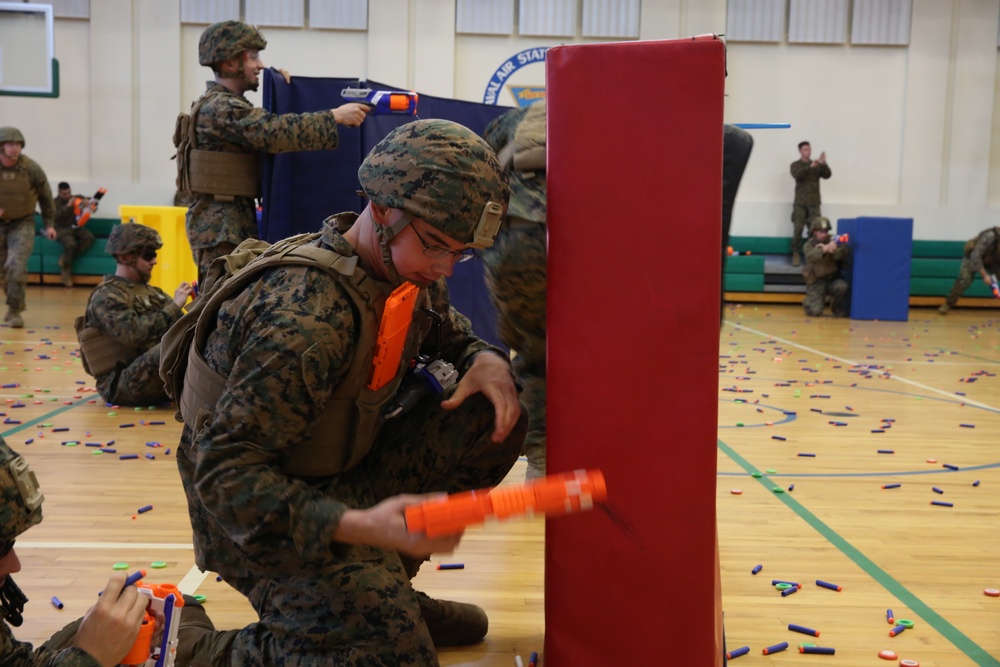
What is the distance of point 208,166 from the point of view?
4.43 meters

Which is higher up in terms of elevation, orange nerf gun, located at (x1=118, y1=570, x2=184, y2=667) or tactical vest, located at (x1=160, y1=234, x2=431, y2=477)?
tactical vest, located at (x1=160, y1=234, x2=431, y2=477)

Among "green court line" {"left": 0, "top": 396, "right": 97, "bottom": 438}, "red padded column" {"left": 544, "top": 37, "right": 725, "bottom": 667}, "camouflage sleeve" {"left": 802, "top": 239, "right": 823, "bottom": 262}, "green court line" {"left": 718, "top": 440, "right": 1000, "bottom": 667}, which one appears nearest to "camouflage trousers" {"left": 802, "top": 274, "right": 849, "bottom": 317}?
"camouflage sleeve" {"left": 802, "top": 239, "right": 823, "bottom": 262}

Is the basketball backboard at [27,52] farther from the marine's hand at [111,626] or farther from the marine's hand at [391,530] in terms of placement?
the marine's hand at [391,530]

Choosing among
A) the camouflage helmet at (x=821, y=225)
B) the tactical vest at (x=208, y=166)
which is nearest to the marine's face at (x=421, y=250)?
the tactical vest at (x=208, y=166)

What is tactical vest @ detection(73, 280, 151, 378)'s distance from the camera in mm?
4795

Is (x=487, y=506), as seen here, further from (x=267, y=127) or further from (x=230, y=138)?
(x=230, y=138)

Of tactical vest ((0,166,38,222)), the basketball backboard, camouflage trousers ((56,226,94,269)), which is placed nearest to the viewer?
tactical vest ((0,166,38,222))

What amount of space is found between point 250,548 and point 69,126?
12.5 meters

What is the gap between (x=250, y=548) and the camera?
157 cm

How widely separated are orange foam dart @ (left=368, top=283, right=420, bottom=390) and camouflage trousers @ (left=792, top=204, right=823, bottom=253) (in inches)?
452

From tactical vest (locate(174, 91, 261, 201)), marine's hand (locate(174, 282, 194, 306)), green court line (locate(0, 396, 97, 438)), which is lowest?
green court line (locate(0, 396, 97, 438))

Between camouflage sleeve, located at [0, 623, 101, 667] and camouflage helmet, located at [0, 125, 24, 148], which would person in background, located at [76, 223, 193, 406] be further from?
camouflage helmet, located at [0, 125, 24, 148]

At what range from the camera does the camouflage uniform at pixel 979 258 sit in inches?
409

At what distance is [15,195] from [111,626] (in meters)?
7.80
